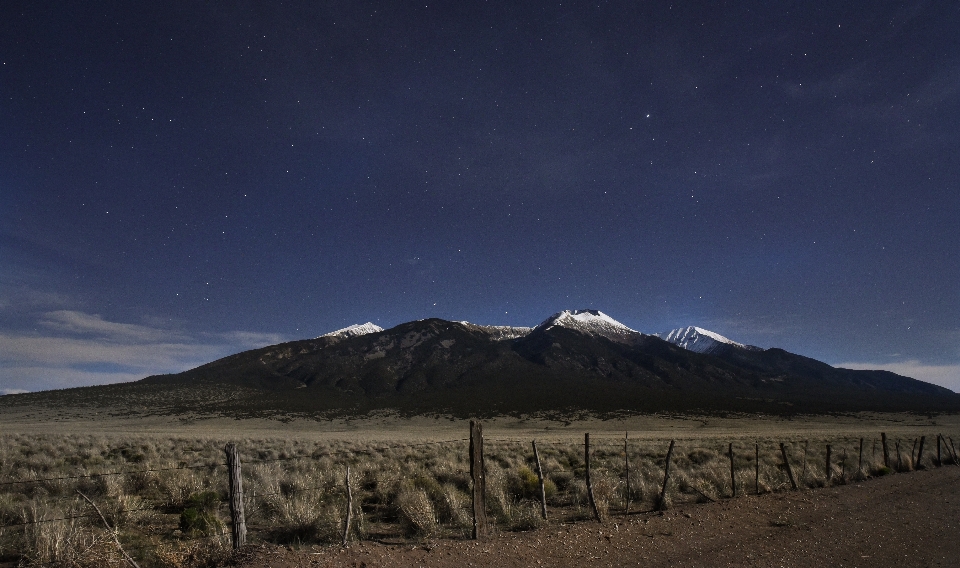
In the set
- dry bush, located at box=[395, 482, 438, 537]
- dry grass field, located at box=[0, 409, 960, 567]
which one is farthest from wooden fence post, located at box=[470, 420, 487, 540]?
dry bush, located at box=[395, 482, 438, 537]

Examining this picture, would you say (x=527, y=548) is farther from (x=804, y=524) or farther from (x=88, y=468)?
(x=88, y=468)

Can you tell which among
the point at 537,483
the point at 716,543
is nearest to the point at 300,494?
the point at 537,483

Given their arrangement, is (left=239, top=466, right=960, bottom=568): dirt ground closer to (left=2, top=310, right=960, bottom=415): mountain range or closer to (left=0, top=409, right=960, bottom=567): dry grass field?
(left=0, top=409, right=960, bottom=567): dry grass field

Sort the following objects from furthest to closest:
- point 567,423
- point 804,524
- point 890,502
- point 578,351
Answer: point 578,351
point 567,423
point 890,502
point 804,524

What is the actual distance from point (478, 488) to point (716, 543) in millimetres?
4856

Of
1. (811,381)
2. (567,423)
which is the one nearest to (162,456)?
(567,423)

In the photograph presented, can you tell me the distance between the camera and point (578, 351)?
595ft

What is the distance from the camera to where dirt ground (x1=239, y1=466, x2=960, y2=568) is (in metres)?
8.29

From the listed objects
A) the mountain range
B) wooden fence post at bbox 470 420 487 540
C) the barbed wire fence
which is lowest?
the mountain range

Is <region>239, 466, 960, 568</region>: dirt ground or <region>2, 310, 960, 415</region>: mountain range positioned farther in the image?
<region>2, 310, 960, 415</region>: mountain range

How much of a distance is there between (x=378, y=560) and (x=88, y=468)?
50.9 feet

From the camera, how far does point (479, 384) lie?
13400 centimetres

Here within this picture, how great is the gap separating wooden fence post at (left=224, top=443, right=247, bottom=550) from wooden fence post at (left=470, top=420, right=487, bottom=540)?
4276 millimetres

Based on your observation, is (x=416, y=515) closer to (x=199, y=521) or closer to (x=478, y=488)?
(x=478, y=488)
